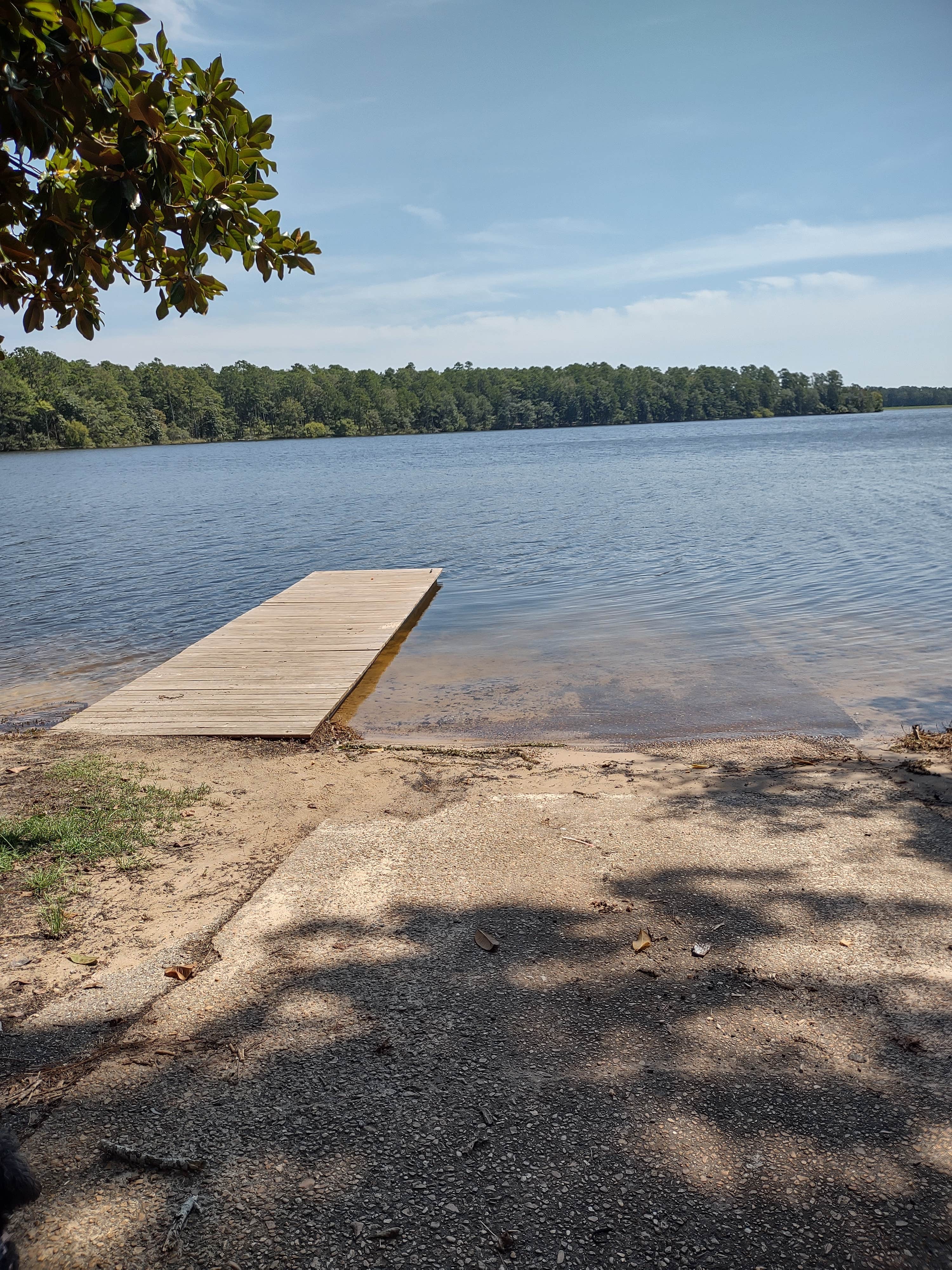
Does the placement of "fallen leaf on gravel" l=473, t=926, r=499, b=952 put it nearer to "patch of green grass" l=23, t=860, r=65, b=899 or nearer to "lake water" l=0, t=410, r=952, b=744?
"patch of green grass" l=23, t=860, r=65, b=899

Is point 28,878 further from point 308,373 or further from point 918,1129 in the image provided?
point 308,373

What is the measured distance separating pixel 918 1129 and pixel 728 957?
919mm

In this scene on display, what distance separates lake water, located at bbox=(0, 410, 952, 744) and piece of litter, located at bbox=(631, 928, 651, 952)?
377 cm

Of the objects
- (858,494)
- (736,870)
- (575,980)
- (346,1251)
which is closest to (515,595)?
(736,870)

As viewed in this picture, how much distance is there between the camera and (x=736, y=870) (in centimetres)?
385

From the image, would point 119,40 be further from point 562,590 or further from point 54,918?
point 562,590

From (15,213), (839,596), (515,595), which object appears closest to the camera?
(15,213)

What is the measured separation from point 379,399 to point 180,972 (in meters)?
127

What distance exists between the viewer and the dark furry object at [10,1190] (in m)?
1.69

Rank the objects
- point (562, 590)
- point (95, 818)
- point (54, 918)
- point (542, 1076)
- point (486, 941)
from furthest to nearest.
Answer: point (562, 590)
point (95, 818)
point (54, 918)
point (486, 941)
point (542, 1076)

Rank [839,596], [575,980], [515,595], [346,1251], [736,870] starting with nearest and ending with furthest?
[346,1251]
[575,980]
[736,870]
[839,596]
[515,595]

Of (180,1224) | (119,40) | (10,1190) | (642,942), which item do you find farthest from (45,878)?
(119,40)

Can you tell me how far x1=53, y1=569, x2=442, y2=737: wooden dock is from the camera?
22.5 feet

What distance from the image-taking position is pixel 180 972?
124 inches
